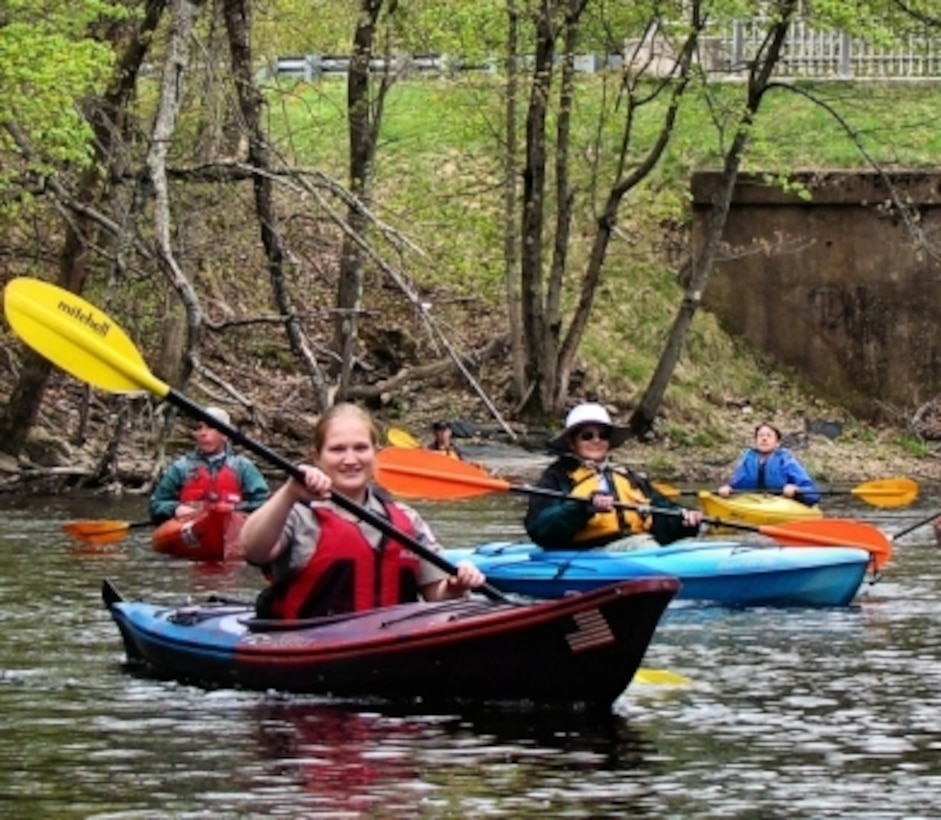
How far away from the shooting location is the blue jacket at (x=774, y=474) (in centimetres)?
1622

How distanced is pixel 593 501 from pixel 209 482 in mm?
4152

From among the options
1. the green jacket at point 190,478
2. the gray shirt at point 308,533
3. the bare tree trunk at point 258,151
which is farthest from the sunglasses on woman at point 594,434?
the green jacket at point 190,478

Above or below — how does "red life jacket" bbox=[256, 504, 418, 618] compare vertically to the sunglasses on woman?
below

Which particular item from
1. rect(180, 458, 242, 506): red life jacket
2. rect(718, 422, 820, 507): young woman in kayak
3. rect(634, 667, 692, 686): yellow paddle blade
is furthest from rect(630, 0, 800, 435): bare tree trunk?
rect(634, 667, 692, 686): yellow paddle blade

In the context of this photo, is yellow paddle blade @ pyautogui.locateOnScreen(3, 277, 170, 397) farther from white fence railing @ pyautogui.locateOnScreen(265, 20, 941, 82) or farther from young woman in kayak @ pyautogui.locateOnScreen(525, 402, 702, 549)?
white fence railing @ pyautogui.locateOnScreen(265, 20, 941, 82)

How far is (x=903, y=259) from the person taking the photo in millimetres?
26422

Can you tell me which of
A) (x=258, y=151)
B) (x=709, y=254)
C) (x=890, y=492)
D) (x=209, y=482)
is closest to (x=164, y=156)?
(x=258, y=151)

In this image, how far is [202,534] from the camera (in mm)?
14805

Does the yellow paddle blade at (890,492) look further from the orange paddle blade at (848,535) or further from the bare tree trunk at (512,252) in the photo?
the bare tree trunk at (512,252)

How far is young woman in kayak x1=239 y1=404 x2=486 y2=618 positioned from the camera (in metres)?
8.43

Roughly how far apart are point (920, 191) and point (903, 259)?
2.78ft

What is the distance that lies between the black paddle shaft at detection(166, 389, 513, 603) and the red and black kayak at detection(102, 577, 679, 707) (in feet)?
0.49

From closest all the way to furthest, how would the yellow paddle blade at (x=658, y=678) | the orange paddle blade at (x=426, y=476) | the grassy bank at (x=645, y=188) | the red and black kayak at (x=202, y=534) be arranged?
the yellow paddle blade at (x=658, y=678) → the orange paddle blade at (x=426, y=476) → the red and black kayak at (x=202, y=534) → the grassy bank at (x=645, y=188)

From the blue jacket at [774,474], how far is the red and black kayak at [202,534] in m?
3.62
